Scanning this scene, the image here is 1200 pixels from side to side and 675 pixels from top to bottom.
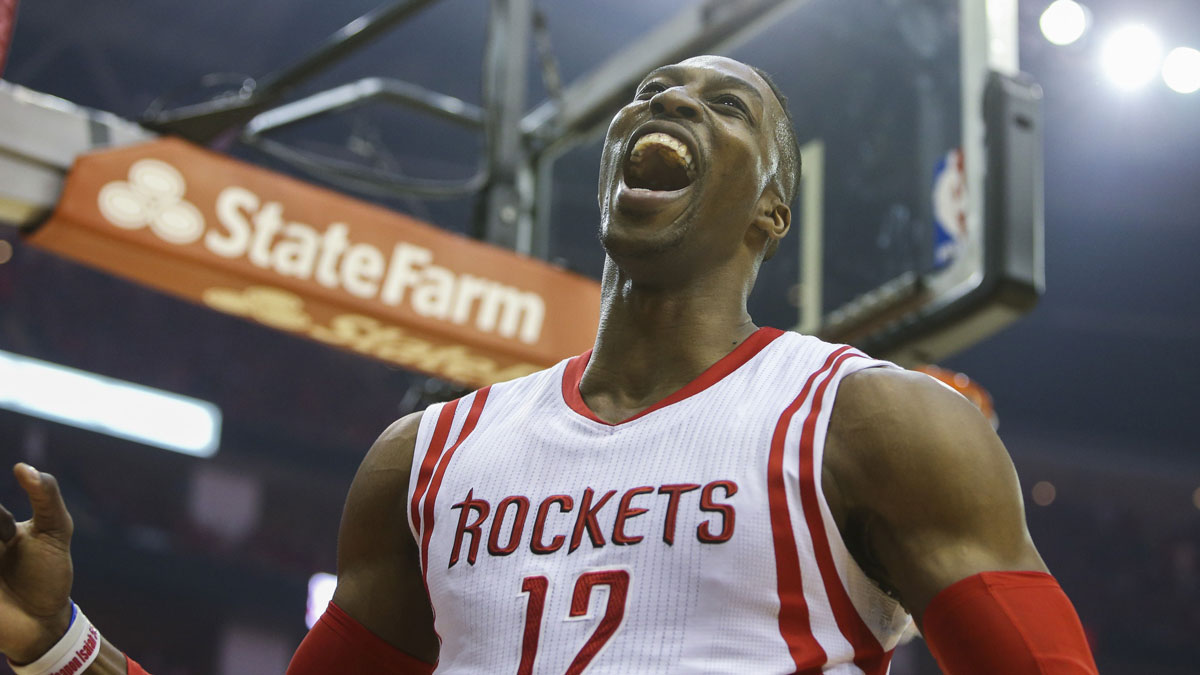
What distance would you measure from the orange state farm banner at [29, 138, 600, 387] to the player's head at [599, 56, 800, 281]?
7.84ft

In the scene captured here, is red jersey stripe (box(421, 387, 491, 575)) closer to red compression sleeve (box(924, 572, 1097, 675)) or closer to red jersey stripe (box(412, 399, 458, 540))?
red jersey stripe (box(412, 399, 458, 540))

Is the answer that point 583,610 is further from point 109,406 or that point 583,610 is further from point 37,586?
point 109,406

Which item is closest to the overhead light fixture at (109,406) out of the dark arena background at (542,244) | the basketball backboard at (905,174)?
the dark arena background at (542,244)

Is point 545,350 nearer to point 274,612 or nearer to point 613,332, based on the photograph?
point 613,332

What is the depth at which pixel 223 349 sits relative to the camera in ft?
45.5

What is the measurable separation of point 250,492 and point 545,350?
10232 millimetres

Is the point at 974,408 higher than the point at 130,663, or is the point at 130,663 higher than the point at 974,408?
the point at 974,408

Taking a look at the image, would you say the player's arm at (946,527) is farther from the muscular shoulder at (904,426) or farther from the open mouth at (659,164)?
the open mouth at (659,164)

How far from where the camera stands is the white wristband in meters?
1.71

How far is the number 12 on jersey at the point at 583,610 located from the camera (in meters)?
1.41

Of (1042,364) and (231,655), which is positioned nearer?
(231,655)

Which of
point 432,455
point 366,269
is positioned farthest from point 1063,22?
point 432,455

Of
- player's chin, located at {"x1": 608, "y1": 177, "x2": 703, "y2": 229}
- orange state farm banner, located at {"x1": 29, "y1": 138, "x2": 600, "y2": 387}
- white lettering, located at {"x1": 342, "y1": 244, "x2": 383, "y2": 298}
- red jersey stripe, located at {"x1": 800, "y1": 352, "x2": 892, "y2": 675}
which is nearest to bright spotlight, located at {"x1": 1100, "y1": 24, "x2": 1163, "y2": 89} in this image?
orange state farm banner, located at {"x1": 29, "y1": 138, "x2": 600, "y2": 387}

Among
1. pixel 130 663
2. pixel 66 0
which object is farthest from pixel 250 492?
pixel 130 663
